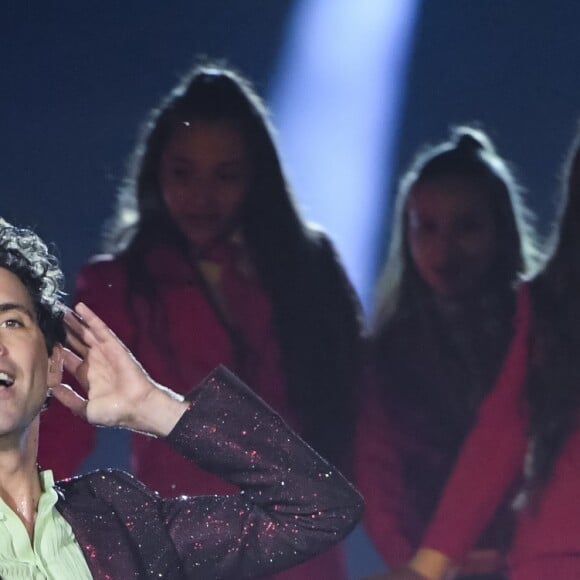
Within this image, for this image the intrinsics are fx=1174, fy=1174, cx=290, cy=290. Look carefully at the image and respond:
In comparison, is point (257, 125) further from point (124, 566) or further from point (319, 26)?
point (124, 566)

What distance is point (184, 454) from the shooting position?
1587 mm

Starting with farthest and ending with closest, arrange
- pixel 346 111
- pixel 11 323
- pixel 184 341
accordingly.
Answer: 1. pixel 346 111
2. pixel 184 341
3. pixel 11 323

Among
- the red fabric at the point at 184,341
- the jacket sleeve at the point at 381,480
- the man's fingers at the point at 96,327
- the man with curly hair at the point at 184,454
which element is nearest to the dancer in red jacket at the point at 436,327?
the jacket sleeve at the point at 381,480

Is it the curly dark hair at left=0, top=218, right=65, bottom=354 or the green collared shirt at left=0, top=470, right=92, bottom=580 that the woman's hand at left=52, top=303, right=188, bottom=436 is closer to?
Result: the curly dark hair at left=0, top=218, right=65, bottom=354

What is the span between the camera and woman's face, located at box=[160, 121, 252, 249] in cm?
257

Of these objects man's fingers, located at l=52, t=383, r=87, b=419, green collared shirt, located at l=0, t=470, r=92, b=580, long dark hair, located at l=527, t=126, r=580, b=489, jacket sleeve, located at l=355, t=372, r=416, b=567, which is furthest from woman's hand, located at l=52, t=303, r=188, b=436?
long dark hair, located at l=527, t=126, r=580, b=489

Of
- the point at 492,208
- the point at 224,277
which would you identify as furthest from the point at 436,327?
the point at 224,277

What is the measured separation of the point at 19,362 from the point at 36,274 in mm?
176

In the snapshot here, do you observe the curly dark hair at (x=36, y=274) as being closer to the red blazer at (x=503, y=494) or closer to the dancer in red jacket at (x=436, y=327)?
the dancer in red jacket at (x=436, y=327)

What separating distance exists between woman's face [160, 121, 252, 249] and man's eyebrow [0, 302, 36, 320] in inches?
38.5

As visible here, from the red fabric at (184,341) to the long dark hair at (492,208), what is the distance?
0.28 metres

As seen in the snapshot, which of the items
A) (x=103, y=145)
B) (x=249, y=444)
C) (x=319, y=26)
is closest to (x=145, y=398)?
(x=249, y=444)

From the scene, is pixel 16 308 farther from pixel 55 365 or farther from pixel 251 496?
pixel 251 496

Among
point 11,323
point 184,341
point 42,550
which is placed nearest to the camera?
point 42,550
